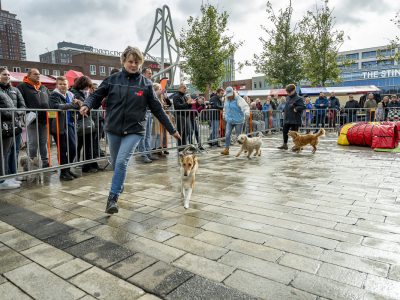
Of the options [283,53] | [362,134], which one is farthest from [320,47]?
[362,134]

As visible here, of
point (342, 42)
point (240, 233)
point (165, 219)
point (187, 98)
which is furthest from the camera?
point (342, 42)

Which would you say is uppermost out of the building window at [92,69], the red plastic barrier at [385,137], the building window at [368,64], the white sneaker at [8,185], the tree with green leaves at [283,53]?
the building window at [368,64]

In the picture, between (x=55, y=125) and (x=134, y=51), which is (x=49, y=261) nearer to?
(x=134, y=51)

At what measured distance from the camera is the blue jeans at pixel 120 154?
3.71 m

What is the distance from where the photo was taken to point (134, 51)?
3.68m

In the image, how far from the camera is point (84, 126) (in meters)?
6.20

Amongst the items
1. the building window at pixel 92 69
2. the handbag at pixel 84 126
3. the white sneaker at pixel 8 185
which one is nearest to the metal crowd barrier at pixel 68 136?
the handbag at pixel 84 126

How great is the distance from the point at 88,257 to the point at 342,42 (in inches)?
1109

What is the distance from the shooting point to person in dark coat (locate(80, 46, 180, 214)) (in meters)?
3.71

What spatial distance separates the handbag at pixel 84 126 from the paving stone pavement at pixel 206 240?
1.12 metres

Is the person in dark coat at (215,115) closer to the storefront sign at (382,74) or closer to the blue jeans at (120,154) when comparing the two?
the blue jeans at (120,154)

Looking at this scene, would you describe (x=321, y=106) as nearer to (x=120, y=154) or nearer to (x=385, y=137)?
(x=385, y=137)

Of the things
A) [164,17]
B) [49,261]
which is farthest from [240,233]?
[164,17]

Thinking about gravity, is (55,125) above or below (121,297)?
above
